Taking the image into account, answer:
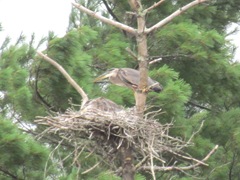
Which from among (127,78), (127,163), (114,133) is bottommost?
(127,163)

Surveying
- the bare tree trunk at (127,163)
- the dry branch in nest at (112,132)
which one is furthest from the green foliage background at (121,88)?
the bare tree trunk at (127,163)

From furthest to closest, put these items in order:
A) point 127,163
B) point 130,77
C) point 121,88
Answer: point 121,88 → point 130,77 → point 127,163

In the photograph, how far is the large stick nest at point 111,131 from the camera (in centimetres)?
591

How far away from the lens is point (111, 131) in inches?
235

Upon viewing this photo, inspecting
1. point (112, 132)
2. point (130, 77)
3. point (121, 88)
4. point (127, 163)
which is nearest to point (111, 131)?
point (112, 132)

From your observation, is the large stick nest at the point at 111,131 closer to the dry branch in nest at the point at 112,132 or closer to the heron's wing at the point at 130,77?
the dry branch in nest at the point at 112,132

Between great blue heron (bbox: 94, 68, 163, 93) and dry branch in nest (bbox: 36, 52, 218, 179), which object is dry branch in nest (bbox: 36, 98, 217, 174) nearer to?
dry branch in nest (bbox: 36, 52, 218, 179)

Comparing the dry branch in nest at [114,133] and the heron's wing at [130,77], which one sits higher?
the heron's wing at [130,77]

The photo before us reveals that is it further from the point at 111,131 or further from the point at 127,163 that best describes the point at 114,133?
the point at 127,163

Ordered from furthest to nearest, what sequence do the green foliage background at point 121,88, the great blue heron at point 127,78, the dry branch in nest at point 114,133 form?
the green foliage background at point 121,88 → the great blue heron at point 127,78 → the dry branch in nest at point 114,133

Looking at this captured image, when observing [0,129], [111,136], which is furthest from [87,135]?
[0,129]

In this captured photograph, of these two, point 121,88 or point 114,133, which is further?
point 121,88

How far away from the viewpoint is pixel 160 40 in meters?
11.7

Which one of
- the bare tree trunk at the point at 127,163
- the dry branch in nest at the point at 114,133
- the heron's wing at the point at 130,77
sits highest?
the heron's wing at the point at 130,77
